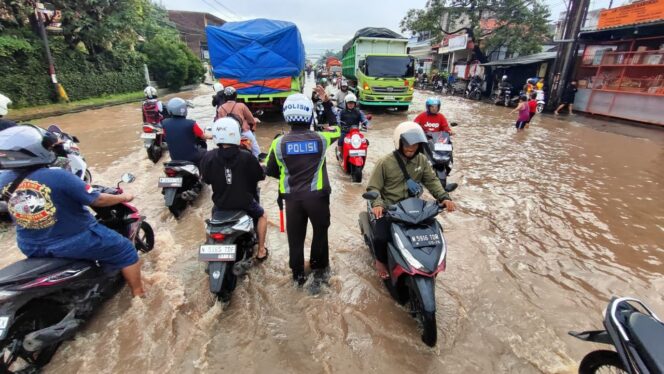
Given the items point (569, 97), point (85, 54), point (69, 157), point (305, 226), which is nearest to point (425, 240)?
point (305, 226)

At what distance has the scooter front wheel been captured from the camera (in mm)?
1946

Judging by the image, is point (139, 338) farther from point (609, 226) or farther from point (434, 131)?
point (609, 226)

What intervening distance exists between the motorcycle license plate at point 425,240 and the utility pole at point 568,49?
15981 mm

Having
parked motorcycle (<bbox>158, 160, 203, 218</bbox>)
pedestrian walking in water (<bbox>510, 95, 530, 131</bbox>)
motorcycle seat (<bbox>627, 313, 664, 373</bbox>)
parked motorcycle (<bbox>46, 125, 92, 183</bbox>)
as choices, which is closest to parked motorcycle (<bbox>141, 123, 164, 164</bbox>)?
parked motorcycle (<bbox>46, 125, 92, 183</bbox>)

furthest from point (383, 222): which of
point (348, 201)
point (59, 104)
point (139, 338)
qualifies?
point (59, 104)

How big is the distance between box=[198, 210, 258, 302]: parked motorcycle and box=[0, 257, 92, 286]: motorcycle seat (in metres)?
0.94

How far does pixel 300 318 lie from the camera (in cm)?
294

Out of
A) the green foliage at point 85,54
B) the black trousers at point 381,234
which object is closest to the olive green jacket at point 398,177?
the black trousers at point 381,234

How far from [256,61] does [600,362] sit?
1014 cm

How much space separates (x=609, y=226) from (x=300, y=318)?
15.1 feet

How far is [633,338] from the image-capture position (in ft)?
5.44

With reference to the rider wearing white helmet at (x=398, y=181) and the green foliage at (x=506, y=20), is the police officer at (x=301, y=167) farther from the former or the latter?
the green foliage at (x=506, y=20)

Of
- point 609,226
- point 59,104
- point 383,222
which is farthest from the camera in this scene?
point 59,104

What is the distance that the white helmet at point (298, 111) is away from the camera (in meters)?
2.80
